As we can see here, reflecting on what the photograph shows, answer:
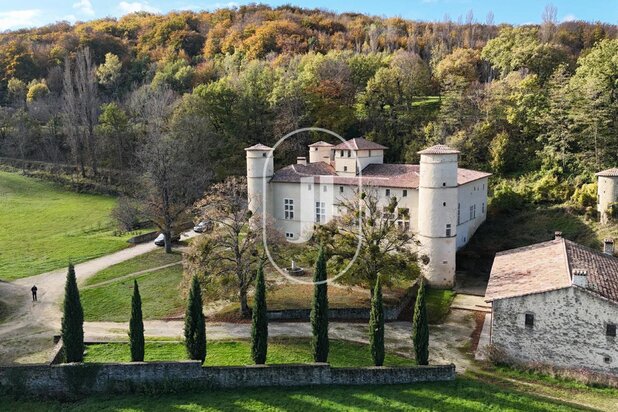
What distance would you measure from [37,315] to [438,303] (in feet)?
78.1

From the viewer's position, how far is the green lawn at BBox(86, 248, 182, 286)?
3638 centimetres

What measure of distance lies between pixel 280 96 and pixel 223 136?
26.5ft

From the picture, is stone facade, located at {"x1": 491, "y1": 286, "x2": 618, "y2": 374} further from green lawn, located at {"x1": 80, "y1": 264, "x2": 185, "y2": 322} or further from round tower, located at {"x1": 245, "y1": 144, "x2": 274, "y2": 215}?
round tower, located at {"x1": 245, "y1": 144, "x2": 274, "y2": 215}

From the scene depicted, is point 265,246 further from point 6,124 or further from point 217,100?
point 6,124

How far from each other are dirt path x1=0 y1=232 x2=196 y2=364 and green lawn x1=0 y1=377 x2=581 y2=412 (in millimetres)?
4127

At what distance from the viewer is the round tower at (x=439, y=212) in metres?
34.6

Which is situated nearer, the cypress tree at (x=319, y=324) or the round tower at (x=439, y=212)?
the cypress tree at (x=319, y=324)

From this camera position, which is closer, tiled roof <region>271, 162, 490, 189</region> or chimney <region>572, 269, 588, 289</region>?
chimney <region>572, 269, 588, 289</region>

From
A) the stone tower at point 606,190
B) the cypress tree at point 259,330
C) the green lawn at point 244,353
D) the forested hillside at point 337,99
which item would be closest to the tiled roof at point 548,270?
the green lawn at point 244,353

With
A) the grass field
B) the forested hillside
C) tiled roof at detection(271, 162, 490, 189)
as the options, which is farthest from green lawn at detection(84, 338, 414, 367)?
the forested hillside

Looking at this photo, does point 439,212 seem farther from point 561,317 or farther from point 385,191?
point 561,317

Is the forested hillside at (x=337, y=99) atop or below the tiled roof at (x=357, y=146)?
atop

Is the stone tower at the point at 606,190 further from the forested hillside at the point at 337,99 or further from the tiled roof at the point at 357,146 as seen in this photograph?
the tiled roof at the point at 357,146

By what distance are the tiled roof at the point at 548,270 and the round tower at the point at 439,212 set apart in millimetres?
4609
